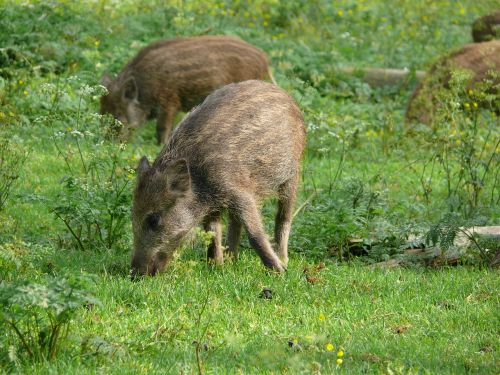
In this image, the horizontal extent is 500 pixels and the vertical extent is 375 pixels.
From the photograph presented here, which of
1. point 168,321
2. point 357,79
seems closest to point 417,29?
point 357,79

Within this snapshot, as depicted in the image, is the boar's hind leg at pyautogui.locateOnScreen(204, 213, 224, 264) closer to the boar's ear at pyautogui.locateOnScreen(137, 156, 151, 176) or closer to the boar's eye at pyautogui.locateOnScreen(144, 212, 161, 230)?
the boar's eye at pyautogui.locateOnScreen(144, 212, 161, 230)

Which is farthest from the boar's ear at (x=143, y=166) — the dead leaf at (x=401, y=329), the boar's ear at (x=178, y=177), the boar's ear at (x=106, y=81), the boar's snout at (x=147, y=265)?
the boar's ear at (x=106, y=81)

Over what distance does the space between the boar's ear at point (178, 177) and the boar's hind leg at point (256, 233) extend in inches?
19.3

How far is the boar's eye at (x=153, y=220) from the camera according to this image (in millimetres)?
8242

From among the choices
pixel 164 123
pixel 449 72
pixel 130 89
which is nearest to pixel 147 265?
pixel 164 123

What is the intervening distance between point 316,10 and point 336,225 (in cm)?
1239

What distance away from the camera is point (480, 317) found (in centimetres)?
703

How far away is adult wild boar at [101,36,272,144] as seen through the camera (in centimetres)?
1420

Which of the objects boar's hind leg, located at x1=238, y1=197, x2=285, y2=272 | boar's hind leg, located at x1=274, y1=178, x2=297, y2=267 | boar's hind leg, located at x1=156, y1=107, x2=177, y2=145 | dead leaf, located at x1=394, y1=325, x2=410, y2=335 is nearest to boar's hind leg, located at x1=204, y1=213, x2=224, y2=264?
boar's hind leg, located at x1=238, y1=197, x2=285, y2=272

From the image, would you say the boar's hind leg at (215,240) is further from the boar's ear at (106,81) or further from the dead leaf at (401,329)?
the boar's ear at (106,81)

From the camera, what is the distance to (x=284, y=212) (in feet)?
30.5

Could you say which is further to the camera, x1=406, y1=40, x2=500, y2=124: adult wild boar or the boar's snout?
x1=406, y1=40, x2=500, y2=124: adult wild boar

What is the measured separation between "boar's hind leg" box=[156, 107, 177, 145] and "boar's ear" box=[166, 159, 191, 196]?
591cm

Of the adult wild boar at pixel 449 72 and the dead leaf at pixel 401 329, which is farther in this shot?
the adult wild boar at pixel 449 72
